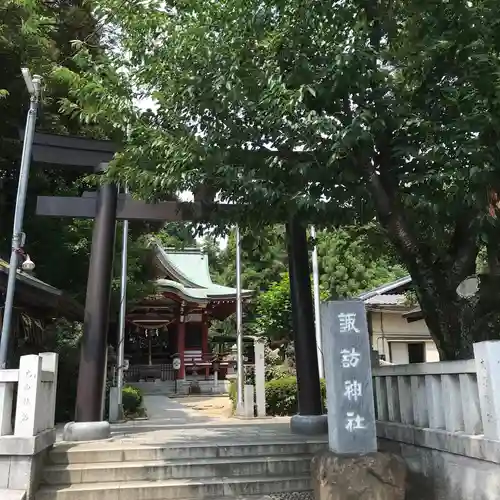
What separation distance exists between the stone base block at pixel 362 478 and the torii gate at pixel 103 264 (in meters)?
3.21

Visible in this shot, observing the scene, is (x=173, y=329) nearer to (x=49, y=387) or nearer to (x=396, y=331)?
(x=396, y=331)

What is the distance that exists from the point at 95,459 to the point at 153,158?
4.09 metres

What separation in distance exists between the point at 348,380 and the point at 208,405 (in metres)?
13.9

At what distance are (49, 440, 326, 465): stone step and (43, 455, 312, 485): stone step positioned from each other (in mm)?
98

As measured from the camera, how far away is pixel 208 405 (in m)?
19.1

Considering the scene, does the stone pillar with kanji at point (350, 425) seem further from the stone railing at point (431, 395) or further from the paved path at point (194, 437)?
the paved path at point (194, 437)

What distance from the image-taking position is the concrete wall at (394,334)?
19547mm

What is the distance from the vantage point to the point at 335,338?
6.24 meters

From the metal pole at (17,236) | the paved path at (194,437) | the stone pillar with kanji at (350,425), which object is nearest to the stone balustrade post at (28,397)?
the paved path at (194,437)

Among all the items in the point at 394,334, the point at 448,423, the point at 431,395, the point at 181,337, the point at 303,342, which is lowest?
the point at 448,423

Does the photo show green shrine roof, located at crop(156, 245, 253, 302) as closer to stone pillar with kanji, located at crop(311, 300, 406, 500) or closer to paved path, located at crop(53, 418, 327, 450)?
paved path, located at crop(53, 418, 327, 450)

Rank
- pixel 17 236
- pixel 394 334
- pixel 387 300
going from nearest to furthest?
1. pixel 17 236
2. pixel 387 300
3. pixel 394 334

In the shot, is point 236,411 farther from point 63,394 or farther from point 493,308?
point 493,308

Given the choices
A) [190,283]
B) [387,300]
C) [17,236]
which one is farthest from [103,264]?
[190,283]
